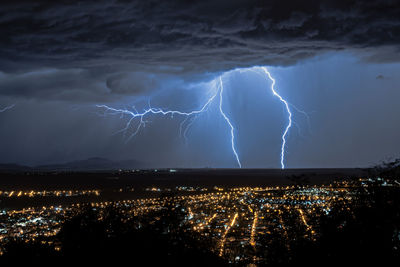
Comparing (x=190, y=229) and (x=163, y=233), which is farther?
(x=190, y=229)

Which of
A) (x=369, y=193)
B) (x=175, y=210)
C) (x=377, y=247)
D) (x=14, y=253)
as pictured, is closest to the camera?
(x=377, y=247)

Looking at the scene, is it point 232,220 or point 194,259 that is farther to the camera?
point 232,220

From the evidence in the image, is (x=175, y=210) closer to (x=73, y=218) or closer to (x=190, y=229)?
(x=190, y=229)

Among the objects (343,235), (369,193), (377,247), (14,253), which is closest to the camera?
(377,247)

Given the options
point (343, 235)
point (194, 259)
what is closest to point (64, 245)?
point (194, 259)

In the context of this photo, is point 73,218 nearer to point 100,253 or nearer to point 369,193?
point 100,253

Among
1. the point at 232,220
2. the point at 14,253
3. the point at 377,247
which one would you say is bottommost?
the point at 232,220

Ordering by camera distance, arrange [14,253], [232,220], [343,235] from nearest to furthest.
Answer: [343,235], [14,253], [232,220]

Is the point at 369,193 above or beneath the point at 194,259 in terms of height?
above

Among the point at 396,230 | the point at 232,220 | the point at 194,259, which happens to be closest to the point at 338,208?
the point at 396,230
